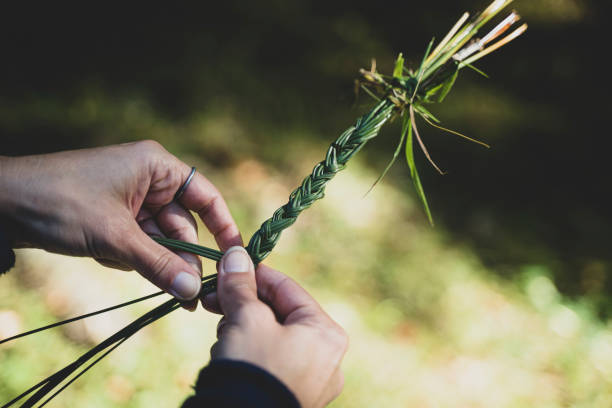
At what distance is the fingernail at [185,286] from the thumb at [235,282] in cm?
9

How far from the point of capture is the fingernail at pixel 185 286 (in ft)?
3.59

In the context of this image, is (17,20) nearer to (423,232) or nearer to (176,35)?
(176,35)

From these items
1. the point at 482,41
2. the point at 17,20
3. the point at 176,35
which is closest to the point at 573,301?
the point at 482,41

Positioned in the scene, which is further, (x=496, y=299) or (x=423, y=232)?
(x=423, y=232)

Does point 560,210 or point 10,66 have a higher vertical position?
point 560,210

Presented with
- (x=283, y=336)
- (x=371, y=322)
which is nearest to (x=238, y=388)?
(x=283, y=336)

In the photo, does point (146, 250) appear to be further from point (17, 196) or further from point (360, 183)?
point (360, 183)

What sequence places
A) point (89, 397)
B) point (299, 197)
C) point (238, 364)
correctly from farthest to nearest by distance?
1. point (89, 397)
2. point (299, 197)
3. point (238, 364)

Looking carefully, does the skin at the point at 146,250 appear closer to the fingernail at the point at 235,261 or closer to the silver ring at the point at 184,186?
the fingernail at the point at 235,261

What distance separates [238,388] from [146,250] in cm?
49

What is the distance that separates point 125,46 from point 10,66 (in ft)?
2.37

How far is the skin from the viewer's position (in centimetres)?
89

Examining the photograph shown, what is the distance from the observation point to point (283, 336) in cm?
91

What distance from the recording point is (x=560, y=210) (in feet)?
8.68
